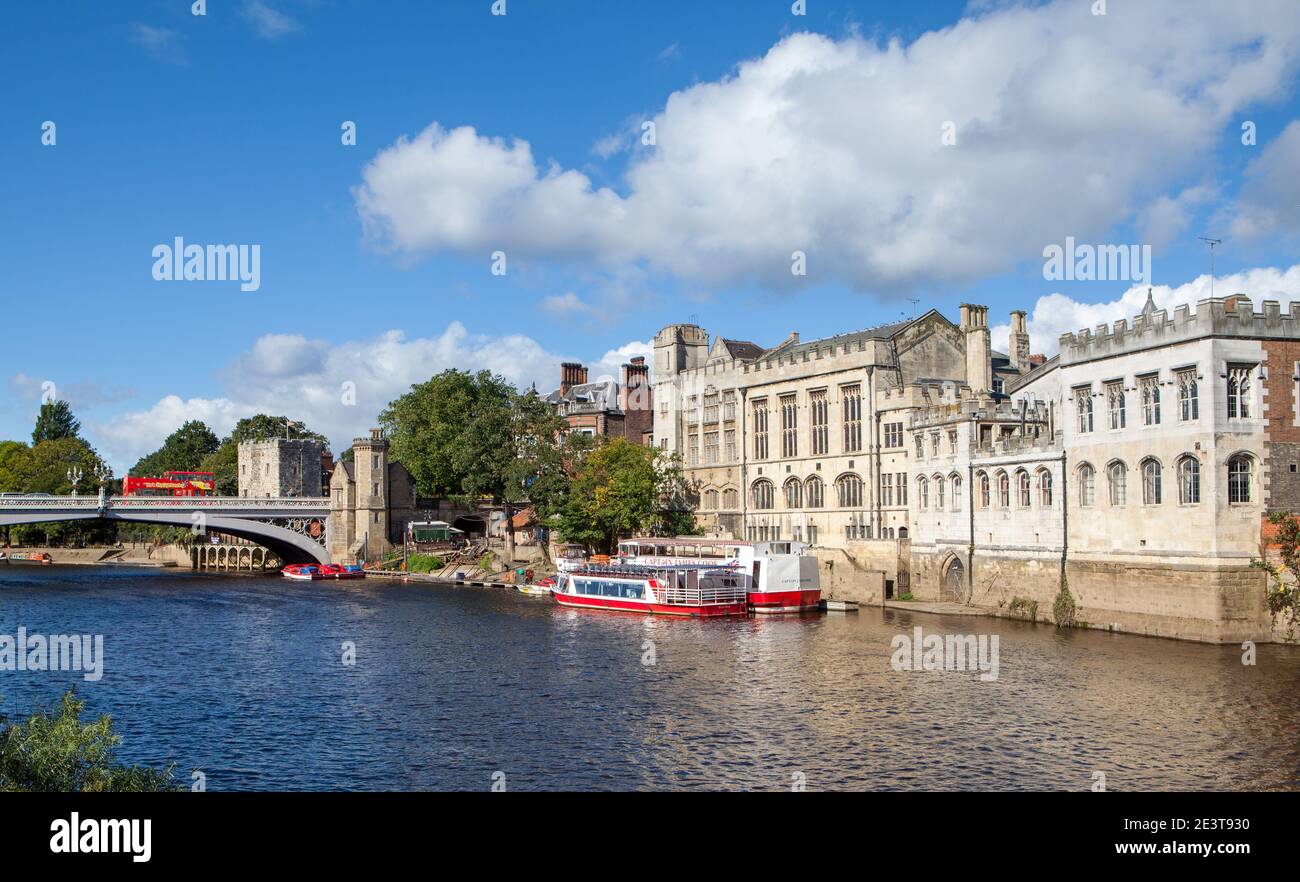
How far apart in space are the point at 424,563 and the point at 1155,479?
72.7 m

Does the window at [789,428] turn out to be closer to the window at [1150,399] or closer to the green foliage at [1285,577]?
the window at [1150,399]

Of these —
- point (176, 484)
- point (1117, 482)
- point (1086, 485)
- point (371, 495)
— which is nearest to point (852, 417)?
point (1086, 485)

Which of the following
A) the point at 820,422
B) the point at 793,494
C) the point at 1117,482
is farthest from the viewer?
the point at 793,494

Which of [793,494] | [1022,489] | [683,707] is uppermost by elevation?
[793,494]

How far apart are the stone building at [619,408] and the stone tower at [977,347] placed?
165 ft

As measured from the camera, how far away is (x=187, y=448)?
179125mm

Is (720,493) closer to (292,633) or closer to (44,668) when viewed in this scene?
(292,633)

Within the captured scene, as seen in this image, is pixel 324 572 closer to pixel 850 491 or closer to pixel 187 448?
pixel 850 491

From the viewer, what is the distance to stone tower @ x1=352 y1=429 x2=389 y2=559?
114m

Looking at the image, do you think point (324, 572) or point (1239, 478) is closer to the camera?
point (1239, 478)

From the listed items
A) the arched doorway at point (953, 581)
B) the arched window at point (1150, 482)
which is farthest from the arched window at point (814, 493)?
the arched window at point (1150, 482)

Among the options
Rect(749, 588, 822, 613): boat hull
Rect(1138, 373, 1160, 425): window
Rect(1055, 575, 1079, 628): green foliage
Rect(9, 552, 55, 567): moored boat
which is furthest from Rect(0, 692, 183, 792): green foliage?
Rect(9, 552, 55, 567): moored boat
